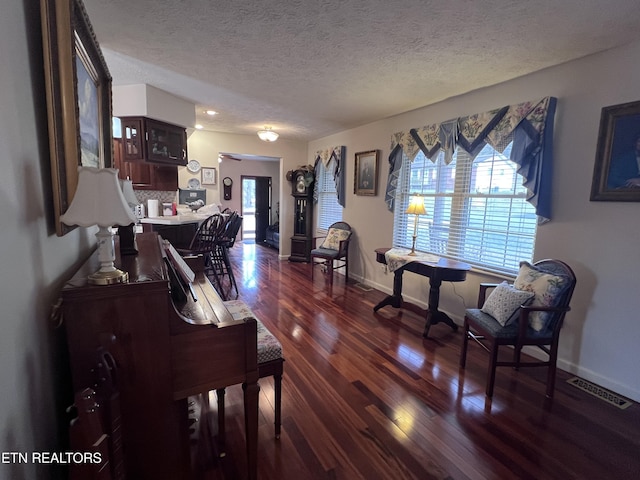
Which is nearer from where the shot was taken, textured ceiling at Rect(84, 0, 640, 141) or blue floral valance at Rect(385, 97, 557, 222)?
textured ceiling at Rect(84, 0, 640, 141)

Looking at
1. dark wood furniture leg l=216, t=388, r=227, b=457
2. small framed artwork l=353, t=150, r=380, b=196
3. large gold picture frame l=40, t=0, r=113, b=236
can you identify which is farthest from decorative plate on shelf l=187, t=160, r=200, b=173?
dark wood furniture leg l=216, t=388, r=227, b=457

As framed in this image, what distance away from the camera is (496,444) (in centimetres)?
170

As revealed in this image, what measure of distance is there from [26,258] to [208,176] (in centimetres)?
470

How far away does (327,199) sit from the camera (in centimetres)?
584

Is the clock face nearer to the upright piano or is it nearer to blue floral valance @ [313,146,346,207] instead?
blue floral valance @ [313,146,346,207]

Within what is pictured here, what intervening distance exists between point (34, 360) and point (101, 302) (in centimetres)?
22

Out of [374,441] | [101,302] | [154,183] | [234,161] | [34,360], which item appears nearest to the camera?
[34,360]

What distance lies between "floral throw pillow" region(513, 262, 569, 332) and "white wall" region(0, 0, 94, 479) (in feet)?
8.75

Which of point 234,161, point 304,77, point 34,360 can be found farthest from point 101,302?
point 234,161

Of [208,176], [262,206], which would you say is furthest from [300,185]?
[262,206]

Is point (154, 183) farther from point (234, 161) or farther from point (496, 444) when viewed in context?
point (496, 444)

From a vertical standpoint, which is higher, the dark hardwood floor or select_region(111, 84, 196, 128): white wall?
select_region(111, 84, 196, 128): white wall

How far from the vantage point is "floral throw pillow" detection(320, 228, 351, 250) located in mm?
4898

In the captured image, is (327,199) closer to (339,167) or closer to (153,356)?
(339,167)
